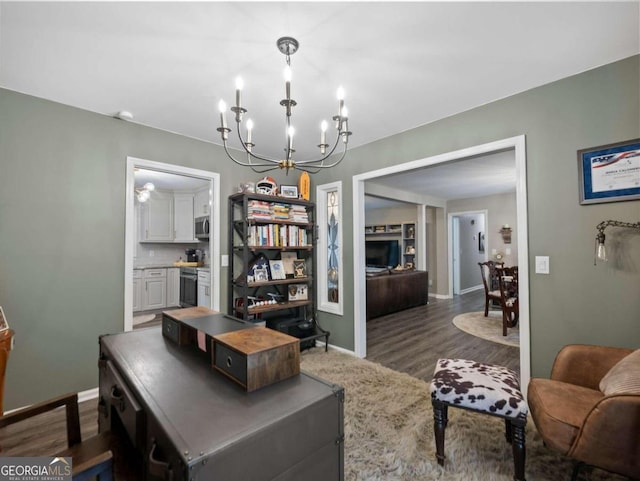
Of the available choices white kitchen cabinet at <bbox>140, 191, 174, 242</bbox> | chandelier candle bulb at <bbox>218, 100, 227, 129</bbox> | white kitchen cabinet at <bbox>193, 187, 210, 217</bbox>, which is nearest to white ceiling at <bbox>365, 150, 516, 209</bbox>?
chandelier candle bulb at <bbox>218, 100, 227, 129</bbox>

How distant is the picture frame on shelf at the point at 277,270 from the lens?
353 cm

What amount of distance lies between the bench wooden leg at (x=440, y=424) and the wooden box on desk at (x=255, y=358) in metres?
1.08

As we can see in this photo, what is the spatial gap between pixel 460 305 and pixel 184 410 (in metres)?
6.52

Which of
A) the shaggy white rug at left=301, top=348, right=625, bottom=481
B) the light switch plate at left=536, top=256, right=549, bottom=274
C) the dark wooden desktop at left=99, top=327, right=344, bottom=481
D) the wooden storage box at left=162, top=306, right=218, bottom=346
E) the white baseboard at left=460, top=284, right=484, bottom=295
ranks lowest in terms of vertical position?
the shaggy white rug at left=301, top=348, right=625, bottom=481


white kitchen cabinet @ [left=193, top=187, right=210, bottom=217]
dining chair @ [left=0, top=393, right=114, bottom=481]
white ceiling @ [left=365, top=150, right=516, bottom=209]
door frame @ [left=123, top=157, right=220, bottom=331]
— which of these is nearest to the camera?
dining chair @ [left=0, top=393, right=114, bottom=481]

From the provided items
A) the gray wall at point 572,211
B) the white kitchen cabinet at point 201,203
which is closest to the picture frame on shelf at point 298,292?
the gray wall at point 572,211

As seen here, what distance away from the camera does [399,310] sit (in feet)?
19.1

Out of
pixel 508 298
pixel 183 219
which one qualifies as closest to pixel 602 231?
pixel 508 298

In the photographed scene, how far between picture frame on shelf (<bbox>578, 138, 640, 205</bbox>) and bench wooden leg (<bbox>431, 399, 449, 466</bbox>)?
1.68 metres

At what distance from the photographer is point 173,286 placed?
19.7ft

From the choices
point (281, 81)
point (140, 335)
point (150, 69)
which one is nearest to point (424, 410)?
point (140, 335)

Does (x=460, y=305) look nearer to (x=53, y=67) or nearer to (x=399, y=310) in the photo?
(x=399, y=310)

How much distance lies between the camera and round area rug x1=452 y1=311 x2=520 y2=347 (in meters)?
3.99

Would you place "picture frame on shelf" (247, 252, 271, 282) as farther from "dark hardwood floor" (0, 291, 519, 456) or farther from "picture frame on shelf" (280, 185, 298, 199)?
"dark hardwood floor" (0, 291, 519, 456)
